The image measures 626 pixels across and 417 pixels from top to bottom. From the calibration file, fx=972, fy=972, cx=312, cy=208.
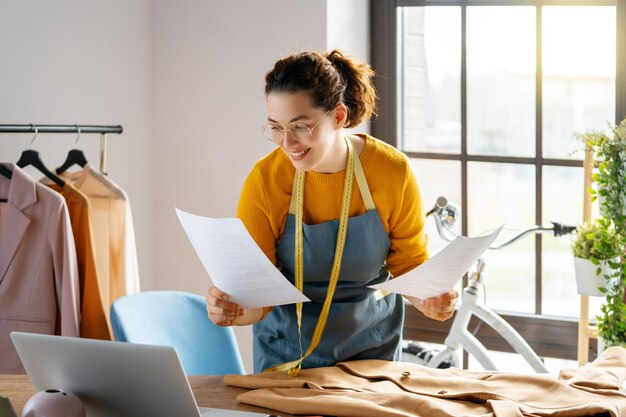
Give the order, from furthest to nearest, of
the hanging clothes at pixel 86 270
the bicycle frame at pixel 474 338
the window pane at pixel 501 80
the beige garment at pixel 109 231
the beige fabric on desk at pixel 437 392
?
the window pane at pixel 501 80 < the bicycle frame at pixel 474 338 < the beige garment at pixel 109 231 < the hanging clothes at pixel 86 270 < the beige fabric on desk at pixel 437 392

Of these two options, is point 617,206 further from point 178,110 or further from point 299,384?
point 178,110

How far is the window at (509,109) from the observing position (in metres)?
3.39

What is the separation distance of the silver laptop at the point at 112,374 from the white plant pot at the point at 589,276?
1577mm

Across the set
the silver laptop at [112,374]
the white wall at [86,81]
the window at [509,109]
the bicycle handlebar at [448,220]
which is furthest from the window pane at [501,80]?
the silver laptop at [112,374]

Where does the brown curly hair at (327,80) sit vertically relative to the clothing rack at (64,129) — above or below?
above

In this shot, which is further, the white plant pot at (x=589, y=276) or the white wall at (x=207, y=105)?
the white wall at (x=207, y=105)

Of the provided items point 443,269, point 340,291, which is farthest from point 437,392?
point 340,291

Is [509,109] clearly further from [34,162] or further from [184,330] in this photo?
[34,162]

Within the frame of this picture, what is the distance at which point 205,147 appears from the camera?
12.3 feet

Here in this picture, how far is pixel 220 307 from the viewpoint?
2.04 m

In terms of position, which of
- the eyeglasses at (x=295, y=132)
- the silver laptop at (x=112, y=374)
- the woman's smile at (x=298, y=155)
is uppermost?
the eyeglasses at (x=295, y=132)

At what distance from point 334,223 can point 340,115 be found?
0.82 feet

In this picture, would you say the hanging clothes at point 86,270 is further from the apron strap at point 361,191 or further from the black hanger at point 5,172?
A: the apron strap at point 361,191

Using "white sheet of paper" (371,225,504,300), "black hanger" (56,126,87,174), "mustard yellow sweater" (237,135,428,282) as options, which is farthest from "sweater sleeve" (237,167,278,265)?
"black hanger" (56,126,87,174)
